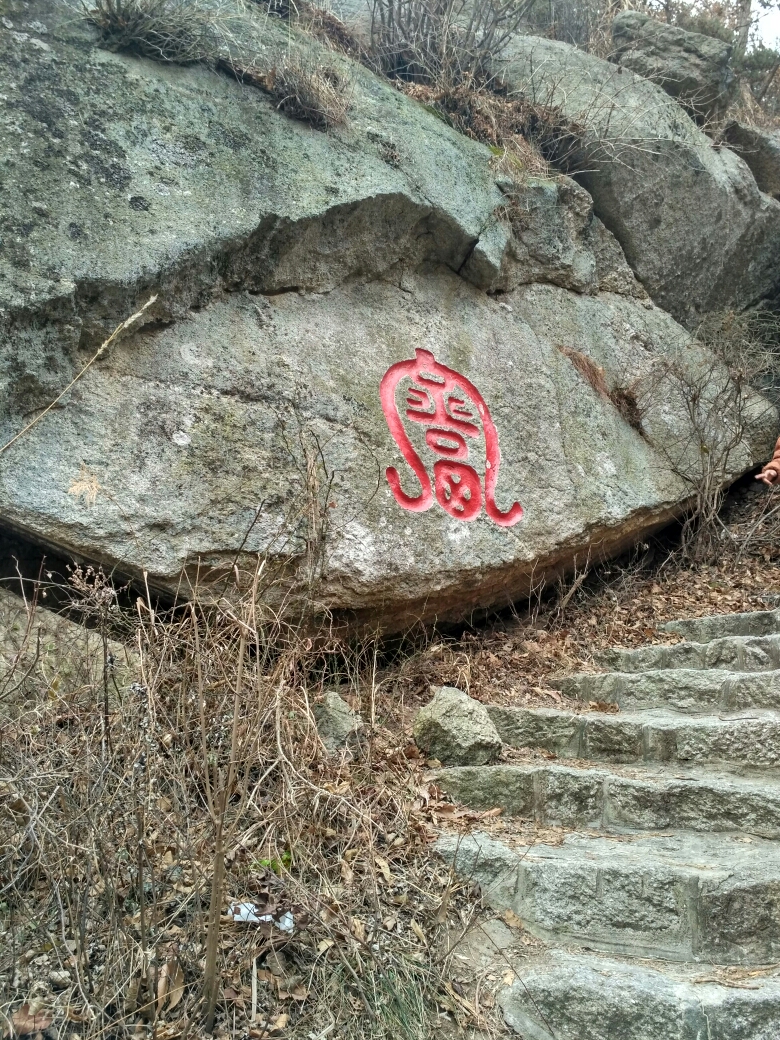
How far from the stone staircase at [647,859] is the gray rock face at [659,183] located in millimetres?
4098

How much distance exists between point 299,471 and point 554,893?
2.41m

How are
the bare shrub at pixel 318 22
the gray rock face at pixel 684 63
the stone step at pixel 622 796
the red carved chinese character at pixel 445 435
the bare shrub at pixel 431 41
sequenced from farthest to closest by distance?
the gray rock face at pixel 684 63, the bare shrub at pixel 431 41, the bare shrub at pixel 318 22, the red carved chinese character at pixel 445 435, the stone step at pixel 622 796

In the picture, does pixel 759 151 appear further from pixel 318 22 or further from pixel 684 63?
pixel 318 22

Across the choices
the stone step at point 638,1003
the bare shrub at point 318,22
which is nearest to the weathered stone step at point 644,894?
the stone step at point 638,1003

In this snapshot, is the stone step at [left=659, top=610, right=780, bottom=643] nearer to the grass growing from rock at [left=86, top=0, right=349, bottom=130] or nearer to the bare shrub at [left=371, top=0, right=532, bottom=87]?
the grass growing from rock at [left=86, top=0, right=349, bottom=130]

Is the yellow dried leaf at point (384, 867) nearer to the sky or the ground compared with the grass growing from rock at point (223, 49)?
nearer to the ground

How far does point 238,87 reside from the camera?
17.2ft

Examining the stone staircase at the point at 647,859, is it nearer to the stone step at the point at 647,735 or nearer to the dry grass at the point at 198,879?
the stone step at the point at 647,735

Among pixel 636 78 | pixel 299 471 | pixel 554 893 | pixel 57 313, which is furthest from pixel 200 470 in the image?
pixel 636 78

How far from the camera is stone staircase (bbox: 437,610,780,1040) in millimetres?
2725

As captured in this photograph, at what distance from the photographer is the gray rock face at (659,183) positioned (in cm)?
719

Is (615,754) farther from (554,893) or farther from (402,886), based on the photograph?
(402,886)

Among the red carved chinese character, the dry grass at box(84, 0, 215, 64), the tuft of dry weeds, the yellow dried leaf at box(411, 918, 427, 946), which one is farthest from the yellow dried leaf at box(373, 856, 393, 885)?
the tuft of dry weeds

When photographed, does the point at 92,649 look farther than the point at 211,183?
No
